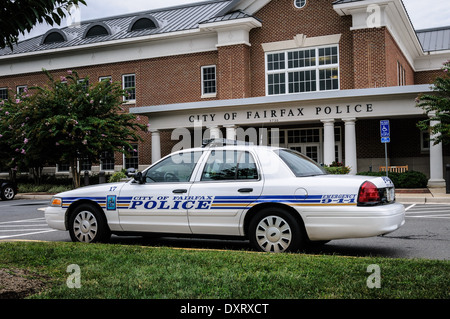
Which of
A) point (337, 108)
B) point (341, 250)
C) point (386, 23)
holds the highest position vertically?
point (386, 23)

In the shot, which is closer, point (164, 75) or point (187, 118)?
point (187, 118)

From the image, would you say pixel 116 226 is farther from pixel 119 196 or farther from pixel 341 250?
pixel 341 250

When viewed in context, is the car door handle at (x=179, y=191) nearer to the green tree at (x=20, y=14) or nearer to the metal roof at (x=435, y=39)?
the green tree at (x=20, y=14)

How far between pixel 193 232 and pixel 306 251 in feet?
5.55

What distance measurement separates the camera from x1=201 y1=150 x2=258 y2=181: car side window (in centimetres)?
736

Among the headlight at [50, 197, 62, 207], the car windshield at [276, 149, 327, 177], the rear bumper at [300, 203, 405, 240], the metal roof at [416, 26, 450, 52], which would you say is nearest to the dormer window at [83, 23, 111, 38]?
the metal roof at [416, 26, 450, 52]

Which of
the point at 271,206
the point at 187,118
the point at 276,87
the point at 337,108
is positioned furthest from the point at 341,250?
the point at 276,87

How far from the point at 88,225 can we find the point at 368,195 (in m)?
4.45

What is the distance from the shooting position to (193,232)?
7520 millimetres

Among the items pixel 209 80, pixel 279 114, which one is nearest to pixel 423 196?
pixel 279 114

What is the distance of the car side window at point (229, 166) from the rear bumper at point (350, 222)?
1.08m

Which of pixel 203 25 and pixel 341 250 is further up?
pixel 203 25

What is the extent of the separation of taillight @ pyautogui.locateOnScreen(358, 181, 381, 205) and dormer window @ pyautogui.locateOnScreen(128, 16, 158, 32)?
26.4 metres

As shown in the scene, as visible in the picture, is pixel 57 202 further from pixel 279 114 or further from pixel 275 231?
pixel 279 114
